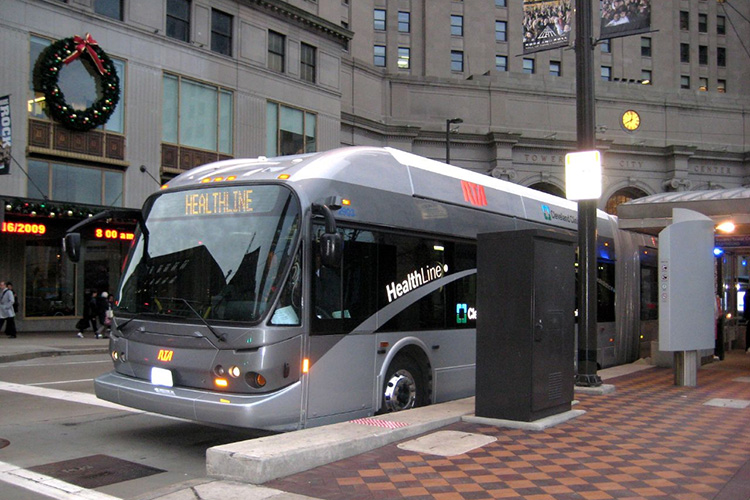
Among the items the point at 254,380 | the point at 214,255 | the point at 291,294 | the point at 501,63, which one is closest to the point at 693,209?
the point at 291,294

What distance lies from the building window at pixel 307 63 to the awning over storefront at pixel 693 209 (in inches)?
816

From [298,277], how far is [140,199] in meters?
20.7

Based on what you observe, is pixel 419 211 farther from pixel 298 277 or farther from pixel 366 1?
pixel 366 1

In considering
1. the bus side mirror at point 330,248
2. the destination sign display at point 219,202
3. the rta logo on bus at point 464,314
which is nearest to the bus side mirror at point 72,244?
the destination sign display at point 219,202

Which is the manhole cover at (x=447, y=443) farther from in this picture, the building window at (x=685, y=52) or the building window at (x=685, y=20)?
the building window at (x=685, y=20)

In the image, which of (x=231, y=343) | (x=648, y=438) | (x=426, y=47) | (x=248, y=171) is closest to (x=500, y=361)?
(x=648, y=438)

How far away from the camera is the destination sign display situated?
7441 millimetres

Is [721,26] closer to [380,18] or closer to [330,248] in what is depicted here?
[380,18]

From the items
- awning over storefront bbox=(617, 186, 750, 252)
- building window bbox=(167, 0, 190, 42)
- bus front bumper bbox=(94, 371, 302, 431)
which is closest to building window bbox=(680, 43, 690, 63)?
building window bbox=(167, 0, 190, 42)

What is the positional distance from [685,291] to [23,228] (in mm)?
20041

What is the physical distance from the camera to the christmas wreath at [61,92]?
2262 cm

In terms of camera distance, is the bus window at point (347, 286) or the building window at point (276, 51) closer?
the bus window at point (347, 286)

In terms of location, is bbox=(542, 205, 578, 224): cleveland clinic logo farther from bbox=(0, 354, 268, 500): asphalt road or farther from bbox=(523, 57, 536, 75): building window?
bbox=(523, 57, 536, 75): building window

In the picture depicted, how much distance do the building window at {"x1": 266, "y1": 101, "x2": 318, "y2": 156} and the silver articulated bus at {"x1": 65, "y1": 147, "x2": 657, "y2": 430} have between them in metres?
21.7
